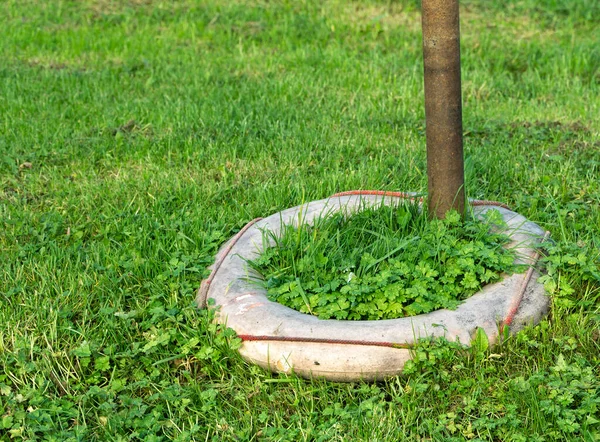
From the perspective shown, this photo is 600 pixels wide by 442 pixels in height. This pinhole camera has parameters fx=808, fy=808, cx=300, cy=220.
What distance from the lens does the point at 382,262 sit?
3.67 m

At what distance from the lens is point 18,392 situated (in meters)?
3.14

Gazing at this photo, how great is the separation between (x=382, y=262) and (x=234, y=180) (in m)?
1.40

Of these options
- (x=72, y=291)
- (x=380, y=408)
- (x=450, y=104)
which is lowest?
(x=380, y=408)

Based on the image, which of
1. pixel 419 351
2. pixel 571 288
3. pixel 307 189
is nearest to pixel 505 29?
pixel 307 189

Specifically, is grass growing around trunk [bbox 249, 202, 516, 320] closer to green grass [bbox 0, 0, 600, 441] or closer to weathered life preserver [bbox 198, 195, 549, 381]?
weathered life preserver [bbox 198, 195, 549, 381]

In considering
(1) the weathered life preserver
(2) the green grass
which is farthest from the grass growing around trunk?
(2) the green grass

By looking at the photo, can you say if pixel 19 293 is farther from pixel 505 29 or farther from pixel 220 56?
pixel 505 29

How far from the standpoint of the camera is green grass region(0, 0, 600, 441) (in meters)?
3.06

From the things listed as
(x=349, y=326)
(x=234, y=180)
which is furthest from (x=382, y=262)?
(x=234, y=180)

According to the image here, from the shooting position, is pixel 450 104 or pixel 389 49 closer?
pixel 450 104

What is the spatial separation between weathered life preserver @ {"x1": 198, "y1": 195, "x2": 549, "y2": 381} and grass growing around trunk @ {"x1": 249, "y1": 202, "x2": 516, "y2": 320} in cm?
9

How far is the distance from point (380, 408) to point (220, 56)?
468 cm

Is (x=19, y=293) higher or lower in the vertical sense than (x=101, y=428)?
higher

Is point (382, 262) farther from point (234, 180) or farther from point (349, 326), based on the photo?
point (234, 180)
